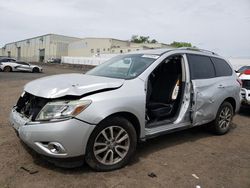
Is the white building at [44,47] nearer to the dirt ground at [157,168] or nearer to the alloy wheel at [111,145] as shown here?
the dirt ground at [157,168]

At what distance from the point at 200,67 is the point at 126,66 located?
1546 millimetres

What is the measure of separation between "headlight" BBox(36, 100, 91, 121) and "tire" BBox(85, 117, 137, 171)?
0.35 meters

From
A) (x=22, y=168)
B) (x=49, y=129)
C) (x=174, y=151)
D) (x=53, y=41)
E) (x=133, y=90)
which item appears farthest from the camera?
(x=53, y=41)

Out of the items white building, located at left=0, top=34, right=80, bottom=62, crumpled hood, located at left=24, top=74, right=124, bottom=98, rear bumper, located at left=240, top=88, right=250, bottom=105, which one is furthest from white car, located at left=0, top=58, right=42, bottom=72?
white building, located at left=0, top=34, right=80, bottom=62

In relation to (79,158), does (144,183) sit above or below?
below

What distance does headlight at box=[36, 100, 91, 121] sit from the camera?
336 centimetres

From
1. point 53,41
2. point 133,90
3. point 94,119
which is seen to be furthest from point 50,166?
point 53,41

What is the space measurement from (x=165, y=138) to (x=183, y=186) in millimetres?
1961

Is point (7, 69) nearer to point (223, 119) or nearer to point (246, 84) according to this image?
point (246, 84)

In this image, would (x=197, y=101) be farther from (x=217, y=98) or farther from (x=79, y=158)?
(x=79, y=158)

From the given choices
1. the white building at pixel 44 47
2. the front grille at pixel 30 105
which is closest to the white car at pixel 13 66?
the front grille at pixel 30 105

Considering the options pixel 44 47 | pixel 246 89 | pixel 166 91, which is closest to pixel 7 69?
pixel 246 89

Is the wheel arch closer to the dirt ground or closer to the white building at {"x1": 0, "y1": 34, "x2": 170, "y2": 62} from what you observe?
the dirt ground

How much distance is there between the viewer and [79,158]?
3445 millimetres
